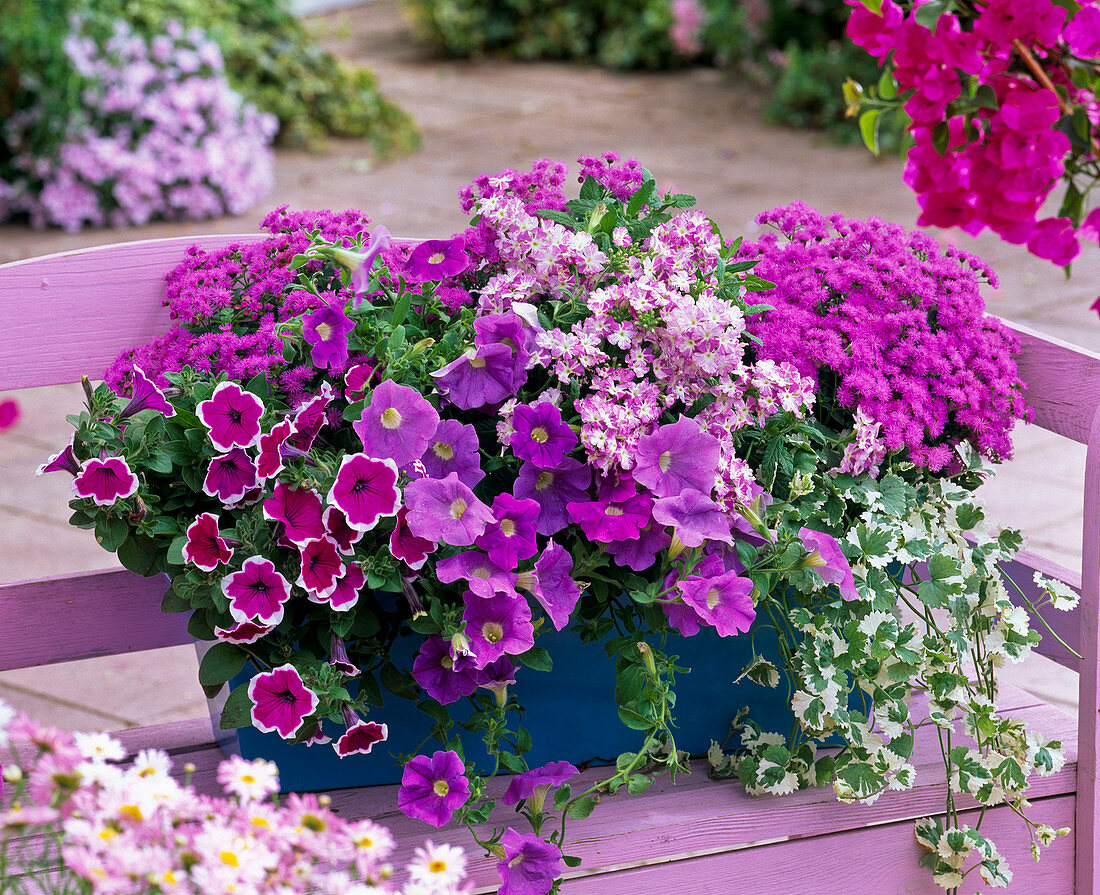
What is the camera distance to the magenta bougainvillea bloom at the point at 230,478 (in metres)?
1.10

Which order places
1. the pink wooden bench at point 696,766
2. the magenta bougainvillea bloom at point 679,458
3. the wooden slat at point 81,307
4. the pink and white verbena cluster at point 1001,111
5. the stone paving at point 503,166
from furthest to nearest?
the stone paving at point 503,166
the wooden slat at point 81,307
the pink wooden bench at point 696,766
the magenta bougainvillea bloom at point 679,458
the pink and white verbena cluster at point 1001,111

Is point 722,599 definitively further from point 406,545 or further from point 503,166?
point 503,166

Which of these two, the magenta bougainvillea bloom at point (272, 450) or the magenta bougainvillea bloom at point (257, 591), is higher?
the magenta bougainvillea bloom at point (272, 450)

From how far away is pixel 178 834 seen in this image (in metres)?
0.71

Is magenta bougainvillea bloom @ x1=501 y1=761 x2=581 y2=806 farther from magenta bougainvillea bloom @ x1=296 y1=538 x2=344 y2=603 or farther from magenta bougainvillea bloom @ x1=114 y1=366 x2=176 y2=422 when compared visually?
magenta bougainvillea bloom @ x1=114 y1=366 x2=176 y2=422

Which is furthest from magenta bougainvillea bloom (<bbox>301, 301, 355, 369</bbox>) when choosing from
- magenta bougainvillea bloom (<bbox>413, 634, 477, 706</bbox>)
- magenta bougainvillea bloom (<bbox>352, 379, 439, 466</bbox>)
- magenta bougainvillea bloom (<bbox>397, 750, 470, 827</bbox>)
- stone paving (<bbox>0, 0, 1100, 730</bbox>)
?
stone paving (<bbox>0, 0, 1100, 730</bbox>)

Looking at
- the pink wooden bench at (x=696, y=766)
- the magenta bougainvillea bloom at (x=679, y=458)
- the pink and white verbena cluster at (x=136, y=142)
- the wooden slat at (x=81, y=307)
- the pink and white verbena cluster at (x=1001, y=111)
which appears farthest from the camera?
the pink and white verbena cluster at (x=136, y=142)

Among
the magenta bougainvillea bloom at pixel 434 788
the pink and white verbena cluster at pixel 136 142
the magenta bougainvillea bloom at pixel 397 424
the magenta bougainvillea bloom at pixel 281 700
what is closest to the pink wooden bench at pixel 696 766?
the magenta bougainvillea bloom at pixel 434 788

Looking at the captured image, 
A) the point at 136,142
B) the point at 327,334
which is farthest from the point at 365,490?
the point at 136,142

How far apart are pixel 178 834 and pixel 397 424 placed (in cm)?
48

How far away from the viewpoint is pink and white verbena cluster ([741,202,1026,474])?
1.30 m

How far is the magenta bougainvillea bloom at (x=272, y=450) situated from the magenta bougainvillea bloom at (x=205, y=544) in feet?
0.21

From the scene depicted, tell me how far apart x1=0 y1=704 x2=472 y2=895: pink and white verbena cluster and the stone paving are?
71.1 inches

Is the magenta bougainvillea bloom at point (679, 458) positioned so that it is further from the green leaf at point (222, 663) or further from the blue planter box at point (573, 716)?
the green leaf at point (222, 663)
